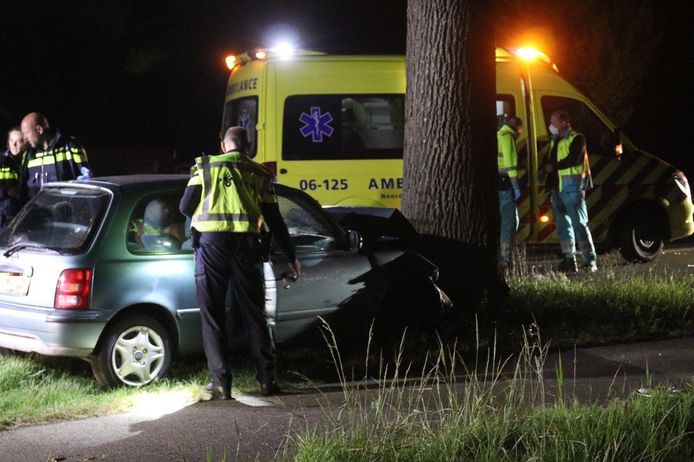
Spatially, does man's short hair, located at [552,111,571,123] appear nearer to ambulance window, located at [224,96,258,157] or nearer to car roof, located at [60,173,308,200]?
ambulance window, located at [224,96,258,157]

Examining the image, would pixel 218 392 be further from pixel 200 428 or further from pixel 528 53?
pixel 528 53

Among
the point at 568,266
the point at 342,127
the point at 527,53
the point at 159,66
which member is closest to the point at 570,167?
the point at 568,266

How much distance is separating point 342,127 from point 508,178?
6.17ft

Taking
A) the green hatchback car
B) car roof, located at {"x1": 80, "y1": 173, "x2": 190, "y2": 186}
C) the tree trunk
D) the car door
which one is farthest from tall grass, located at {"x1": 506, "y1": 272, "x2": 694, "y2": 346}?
car roof, located at {"x1": 80, "y1": 173, "x2": 190, "y2": 186}

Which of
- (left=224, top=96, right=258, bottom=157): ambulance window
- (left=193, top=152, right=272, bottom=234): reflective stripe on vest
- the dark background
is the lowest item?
(left=193, top=152, right=272, bottom=234): reflective stripe on vest

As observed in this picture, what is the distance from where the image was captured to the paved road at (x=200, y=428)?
5.61 metres

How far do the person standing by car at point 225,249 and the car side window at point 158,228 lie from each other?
0.43m

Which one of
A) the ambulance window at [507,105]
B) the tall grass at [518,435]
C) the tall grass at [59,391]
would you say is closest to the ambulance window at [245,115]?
the ambulance window at [507,105]

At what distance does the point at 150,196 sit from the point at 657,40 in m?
15.2

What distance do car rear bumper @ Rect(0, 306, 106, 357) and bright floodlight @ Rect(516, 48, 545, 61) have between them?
7.67 meters

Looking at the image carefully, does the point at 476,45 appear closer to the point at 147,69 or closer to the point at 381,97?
the point at 381,97

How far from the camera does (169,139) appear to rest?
964 inches

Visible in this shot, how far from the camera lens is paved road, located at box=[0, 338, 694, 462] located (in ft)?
18.4

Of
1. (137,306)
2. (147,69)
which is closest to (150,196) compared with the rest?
(137,306)
